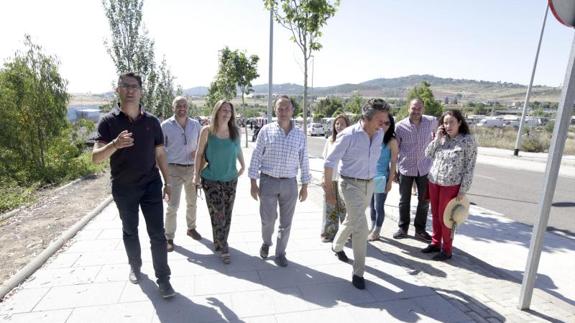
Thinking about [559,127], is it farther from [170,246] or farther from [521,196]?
[521,196]

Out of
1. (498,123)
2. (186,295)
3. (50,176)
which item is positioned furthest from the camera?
(498,123)

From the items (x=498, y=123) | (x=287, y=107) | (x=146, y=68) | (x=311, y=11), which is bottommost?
(x=498, y=123)

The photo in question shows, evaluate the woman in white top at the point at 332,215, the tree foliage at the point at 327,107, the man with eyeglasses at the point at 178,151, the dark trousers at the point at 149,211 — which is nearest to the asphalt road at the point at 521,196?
the woman in white top at the point at 332,215

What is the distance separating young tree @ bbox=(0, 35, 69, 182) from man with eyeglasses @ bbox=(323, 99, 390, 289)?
9382mm

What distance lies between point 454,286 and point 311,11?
21.1ft

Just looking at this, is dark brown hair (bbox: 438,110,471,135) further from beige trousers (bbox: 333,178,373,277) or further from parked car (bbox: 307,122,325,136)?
parked car (bbox: 307,122,325,136)

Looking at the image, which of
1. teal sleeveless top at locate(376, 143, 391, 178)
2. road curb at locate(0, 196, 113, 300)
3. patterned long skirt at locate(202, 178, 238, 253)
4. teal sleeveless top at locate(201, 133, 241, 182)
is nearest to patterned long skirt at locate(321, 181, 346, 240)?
teal sleeveless top at locate(376, 143, 391, 178)

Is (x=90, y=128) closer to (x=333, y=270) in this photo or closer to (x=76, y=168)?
(x=76, y=168)

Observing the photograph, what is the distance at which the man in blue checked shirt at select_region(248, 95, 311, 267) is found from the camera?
146 inches

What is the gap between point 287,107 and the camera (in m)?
3.63

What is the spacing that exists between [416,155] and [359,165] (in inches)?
65.2

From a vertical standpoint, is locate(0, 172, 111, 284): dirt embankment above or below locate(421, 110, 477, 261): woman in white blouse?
below

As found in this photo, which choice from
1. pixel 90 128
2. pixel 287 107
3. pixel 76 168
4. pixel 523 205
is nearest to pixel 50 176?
pixel 76 168

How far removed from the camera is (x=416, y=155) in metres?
4.66
